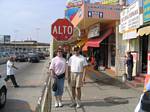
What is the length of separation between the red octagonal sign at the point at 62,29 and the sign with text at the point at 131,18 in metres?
6.68

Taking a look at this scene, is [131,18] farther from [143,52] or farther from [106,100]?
[106,100]

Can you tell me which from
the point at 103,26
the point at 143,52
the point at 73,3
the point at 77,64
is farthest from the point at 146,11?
the point at 73,3

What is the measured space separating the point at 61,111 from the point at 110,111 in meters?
1.35

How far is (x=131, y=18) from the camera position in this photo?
18.8 metres

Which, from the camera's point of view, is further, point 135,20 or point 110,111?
point 135,20

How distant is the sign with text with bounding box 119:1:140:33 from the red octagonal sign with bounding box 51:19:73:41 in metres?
6.68

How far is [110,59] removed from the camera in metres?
28.5

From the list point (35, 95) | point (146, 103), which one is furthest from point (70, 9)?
point (146, 103)

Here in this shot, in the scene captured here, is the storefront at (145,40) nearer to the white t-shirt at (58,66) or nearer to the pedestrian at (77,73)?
the pedestrian at (77,73)

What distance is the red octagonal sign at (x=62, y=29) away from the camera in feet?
37.7

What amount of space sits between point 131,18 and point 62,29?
800cm

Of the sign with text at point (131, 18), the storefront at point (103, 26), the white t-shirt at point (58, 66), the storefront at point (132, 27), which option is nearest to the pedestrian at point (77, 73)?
the white t-shirt at point (58, 66)

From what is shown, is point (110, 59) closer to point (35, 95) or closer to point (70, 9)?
point (35, 95)

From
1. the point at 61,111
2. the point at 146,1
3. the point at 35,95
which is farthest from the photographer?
the point at 146,1
